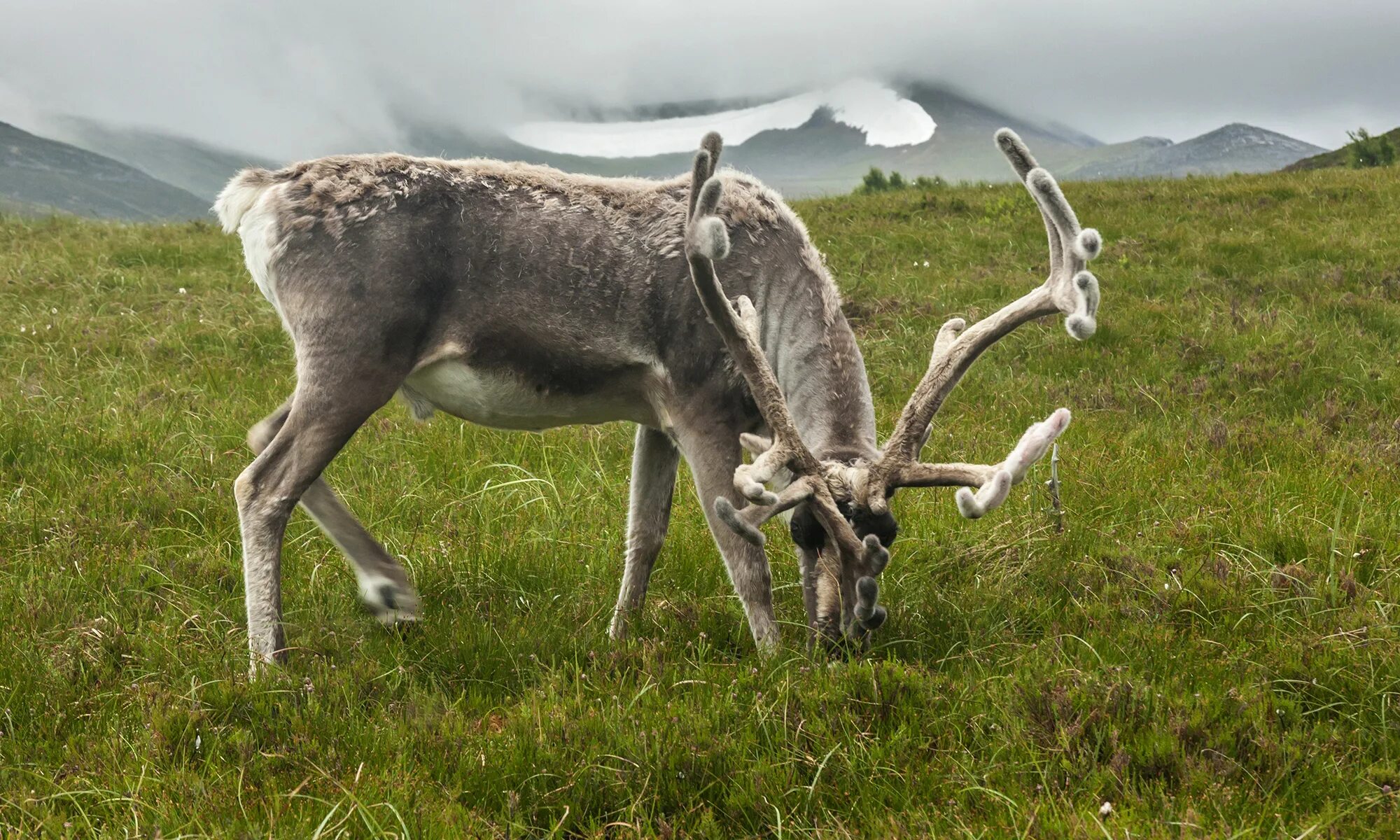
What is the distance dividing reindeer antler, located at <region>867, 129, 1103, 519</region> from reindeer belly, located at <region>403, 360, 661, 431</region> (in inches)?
47.9

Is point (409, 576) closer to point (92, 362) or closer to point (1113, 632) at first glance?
point (1113, 632)

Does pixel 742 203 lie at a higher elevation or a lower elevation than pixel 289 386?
higher

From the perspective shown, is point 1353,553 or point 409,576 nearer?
point 1353,553

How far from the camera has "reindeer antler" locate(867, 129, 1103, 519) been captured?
3.84 m

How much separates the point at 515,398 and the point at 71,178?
109 metres

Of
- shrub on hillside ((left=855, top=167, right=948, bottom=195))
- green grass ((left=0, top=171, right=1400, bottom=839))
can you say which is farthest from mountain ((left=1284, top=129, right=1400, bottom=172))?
green grass ((left=0, top=171, right=1400, bottom=839))

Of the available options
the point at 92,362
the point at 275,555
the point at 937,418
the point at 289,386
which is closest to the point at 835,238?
the point at 937,418

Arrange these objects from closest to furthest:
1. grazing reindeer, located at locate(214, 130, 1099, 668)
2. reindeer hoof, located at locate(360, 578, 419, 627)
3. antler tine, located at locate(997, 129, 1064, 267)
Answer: grazing reindeer, located at locate(214, 130, 1099, 668) → antler tine, located at locate(997, 129, 1064, 267) → reindeer hoof, located at locate(360, 578, 419, 627)

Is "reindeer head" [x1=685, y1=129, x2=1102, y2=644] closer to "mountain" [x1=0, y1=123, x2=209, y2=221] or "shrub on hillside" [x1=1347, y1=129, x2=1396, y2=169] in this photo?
"shrub on hillside" [x1=1347, y1=129, x2=1396, y2=169]

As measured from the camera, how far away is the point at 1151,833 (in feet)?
9.42

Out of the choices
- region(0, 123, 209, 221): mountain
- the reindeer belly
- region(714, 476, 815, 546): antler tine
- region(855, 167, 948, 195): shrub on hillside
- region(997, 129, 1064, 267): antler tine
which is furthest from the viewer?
region(0, 123, 209, 221): mountain

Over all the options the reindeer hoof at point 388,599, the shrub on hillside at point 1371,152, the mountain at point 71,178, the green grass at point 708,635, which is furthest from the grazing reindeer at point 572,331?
the mountain at point 71,178

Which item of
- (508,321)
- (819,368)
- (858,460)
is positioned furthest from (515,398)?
(858,460)

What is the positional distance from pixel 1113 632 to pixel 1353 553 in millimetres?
1394
